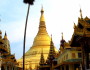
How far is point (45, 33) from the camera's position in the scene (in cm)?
9181

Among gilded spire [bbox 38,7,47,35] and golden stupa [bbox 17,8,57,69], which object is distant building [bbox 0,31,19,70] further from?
gilded spire [bbox 38,7,47,35]

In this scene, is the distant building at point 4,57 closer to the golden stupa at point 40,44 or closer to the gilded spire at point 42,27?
the golden stupa at point 40,44

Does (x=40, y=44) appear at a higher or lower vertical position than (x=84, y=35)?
higher

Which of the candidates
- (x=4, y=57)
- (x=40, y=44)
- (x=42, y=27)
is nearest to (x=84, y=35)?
(x=4, y=57)

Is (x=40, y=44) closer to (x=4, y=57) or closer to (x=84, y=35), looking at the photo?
(x=4, y=57)

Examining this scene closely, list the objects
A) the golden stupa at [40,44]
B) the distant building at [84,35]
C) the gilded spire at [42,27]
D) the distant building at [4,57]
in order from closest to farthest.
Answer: the distant building at [84,35]
the distant building at [4,57]
the golden stupa at [40,44]
the gilded spire at [42,27]

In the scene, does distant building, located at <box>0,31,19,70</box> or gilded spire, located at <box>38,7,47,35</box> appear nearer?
distant building, located at <box>0,31,19,70</box>

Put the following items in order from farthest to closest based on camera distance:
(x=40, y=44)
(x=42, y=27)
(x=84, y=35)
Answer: (x=40, y=44), (x=42, y=27), (x=84, y=35)

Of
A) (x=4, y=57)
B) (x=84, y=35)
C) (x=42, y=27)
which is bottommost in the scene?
(x=4, y=57)

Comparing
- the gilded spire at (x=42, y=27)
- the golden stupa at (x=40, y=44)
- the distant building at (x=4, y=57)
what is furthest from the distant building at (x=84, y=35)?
the gilded spire at (x=42, y=27)

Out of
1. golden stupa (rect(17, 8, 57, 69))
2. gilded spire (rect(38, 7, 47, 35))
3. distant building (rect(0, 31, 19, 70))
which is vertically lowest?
distant building (rect(0, 31, 19, 70))

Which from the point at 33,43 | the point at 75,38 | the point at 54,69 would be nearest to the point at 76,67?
the point at 75,38

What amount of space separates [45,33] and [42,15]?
725 centimetres

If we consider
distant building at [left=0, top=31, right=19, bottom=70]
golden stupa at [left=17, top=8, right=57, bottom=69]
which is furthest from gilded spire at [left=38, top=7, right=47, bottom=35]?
distant building at [left=0, top=31, right=19, bottom=70]
